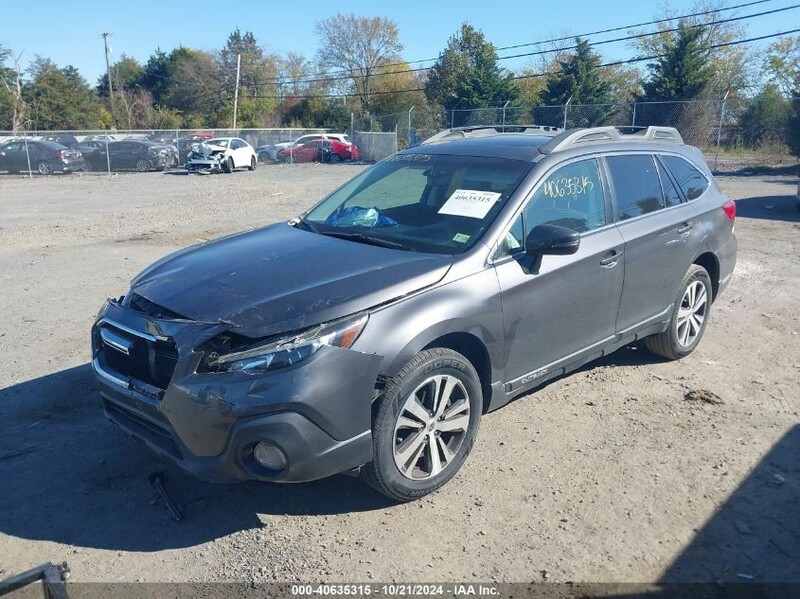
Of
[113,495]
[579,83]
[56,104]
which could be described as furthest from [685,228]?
[56,104]

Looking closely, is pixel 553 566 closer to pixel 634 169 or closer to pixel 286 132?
pixel 634 169

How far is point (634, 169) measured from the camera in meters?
5.27

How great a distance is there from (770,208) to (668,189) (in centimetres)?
1110

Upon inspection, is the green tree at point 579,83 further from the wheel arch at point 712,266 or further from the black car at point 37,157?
the wheel arch at point 712,266

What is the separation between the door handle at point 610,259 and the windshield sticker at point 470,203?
0.89 m

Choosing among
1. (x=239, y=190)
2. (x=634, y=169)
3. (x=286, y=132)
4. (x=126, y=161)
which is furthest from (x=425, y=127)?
(x=634, y=169)

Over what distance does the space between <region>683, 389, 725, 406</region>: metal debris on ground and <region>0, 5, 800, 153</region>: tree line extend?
2517 cm

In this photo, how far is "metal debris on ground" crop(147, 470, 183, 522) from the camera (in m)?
3.65

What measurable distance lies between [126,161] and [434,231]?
29943 millimetres

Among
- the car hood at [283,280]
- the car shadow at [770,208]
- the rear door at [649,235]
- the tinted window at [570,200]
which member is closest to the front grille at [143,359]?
the car hood at [283,280]

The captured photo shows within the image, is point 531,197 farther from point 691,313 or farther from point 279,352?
point 691,313

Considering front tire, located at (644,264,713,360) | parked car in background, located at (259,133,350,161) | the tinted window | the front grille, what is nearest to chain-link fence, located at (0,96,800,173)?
parked car in background, located at (259,133,350,161)

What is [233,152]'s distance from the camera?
30938mm

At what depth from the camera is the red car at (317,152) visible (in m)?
37.0
